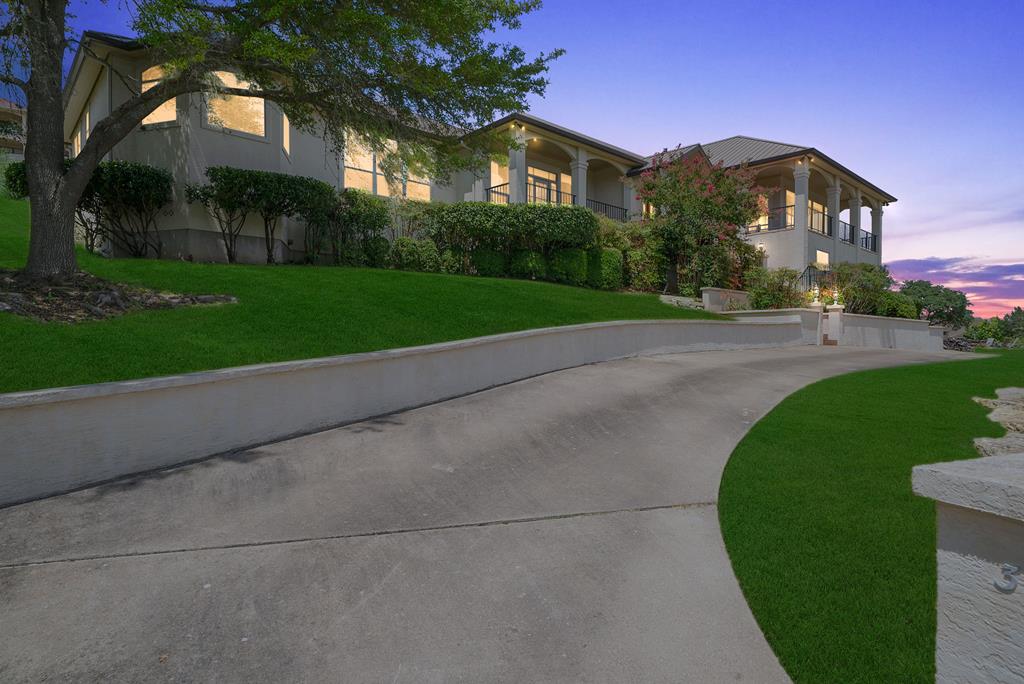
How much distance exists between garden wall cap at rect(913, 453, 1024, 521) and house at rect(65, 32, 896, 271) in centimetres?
1119

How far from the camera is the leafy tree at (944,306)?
92.8 ft

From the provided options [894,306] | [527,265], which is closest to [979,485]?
[527,265]

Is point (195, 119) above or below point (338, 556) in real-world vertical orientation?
above

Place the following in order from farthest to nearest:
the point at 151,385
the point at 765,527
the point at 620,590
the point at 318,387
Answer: the point at 318,387, the point at 151,385, the point at 765,527, the point at 620,590

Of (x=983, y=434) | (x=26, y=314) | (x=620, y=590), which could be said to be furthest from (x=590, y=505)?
(x=26, y=314)

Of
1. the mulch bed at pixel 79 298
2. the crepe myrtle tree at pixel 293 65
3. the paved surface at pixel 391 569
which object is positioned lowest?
the paved surface at pixel 391 569

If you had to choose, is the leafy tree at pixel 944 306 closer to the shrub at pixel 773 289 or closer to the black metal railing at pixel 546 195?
the shrub at pixel 773 289

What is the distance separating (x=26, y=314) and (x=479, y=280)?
30.5 feet

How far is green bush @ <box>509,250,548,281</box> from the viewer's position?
17.3 meters

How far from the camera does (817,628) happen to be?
9.57 feet

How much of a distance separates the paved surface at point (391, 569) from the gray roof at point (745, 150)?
25312 mm

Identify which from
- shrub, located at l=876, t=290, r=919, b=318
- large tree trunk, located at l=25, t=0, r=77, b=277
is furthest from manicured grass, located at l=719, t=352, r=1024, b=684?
shrub, located at l=876, t=290, r=919, b=318

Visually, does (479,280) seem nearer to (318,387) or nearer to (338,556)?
(318,387)

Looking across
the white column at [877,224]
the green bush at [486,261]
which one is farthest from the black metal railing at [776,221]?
the green bush at [486,261]
